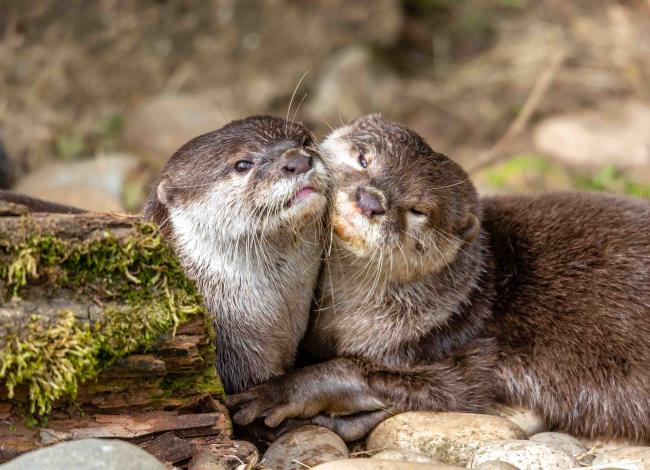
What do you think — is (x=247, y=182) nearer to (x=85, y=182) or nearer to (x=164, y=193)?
(x=164, y=193)

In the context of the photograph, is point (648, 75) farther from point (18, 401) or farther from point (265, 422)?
point (18, 401)

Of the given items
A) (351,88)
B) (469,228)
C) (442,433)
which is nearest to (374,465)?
(442,433)

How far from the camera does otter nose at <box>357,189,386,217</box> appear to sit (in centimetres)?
330

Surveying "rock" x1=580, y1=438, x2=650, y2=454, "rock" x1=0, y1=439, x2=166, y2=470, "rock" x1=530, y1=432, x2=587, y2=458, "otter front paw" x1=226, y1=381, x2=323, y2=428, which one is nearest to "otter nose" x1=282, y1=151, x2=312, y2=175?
"otter front paw" x1=226, y1=381, x2=323, y2=428


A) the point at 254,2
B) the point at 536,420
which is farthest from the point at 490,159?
the point at 536,420

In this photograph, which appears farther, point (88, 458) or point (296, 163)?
point (296, 163)

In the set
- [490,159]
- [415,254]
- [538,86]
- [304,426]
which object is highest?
[538,86]

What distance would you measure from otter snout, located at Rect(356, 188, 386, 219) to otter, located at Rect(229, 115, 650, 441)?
27 millimetres

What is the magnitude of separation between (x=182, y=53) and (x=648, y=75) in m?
3.83

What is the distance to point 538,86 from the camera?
751cm

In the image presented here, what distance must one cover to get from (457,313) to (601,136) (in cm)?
382

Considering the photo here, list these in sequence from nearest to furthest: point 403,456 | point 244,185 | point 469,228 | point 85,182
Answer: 1. point 403,456
2. point 244,185
3. point 469,228
4. point 85,182

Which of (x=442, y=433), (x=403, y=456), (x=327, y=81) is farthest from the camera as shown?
(x=327, y=81)

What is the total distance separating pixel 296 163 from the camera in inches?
122
